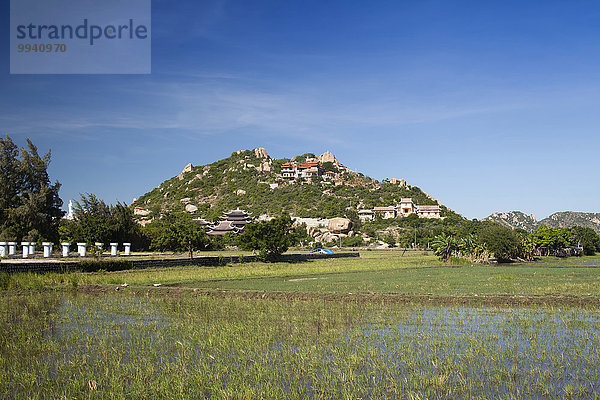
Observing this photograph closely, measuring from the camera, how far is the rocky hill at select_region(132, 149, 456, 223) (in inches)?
4665

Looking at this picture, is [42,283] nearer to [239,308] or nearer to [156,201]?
[239,308]

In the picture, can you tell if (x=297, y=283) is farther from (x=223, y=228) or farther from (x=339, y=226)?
(x=339, y=226)

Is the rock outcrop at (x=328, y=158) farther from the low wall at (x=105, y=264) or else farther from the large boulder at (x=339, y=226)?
the low wall at (x=105, y=264)

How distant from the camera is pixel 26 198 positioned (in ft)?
178

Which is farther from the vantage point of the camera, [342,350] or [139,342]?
[139,342]

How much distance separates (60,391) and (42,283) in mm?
18114

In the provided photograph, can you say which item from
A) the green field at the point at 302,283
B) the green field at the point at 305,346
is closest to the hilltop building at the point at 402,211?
the green field at the point at 302,283

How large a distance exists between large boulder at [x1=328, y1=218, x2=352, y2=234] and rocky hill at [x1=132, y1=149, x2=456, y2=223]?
12055 millimetres

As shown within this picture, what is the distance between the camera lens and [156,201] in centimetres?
13638

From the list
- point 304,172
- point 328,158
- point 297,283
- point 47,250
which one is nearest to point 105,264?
point 47,250

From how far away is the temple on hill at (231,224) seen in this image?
3607 inches

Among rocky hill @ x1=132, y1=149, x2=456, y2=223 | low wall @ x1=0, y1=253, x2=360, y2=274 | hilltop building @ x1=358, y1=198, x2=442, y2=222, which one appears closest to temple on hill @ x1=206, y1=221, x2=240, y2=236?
rocky hill @ x1=132, y1=149, x2=456, y2=223

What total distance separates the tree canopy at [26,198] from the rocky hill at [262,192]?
2047 inches

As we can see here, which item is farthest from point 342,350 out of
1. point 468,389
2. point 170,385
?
point 170,385
